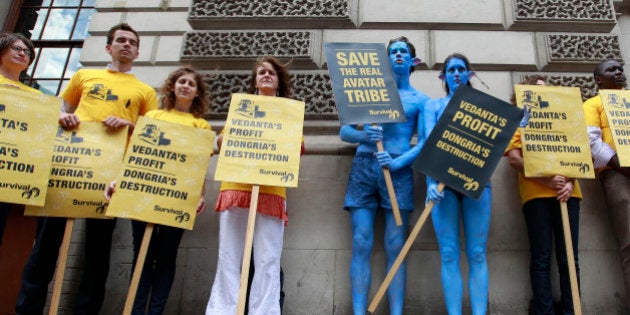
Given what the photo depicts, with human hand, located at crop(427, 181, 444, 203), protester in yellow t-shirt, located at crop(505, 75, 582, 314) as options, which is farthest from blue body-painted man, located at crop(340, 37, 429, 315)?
protester in yellow t-shirt, located at crop(505, 75, 582, 314)

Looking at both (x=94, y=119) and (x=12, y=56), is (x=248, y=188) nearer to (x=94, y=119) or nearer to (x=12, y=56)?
(x=94, y=119)

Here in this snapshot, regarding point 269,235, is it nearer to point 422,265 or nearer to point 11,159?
point 422,265

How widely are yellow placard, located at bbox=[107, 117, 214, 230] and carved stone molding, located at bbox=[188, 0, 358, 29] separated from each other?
2.57 metres

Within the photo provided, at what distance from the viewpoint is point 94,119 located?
4.73 metres

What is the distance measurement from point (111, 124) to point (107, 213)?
888 millimetres

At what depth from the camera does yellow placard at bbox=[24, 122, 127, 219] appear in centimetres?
426

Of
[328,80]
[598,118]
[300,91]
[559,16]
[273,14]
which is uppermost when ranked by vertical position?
[559,16]

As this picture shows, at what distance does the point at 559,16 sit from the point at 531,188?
2.95 metres

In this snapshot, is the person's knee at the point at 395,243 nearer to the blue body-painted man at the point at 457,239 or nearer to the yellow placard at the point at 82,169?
the blue body-painted man at the point at 457,239

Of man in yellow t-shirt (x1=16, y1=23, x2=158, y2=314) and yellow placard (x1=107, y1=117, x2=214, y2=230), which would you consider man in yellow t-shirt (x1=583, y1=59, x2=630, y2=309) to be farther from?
man in yellow t-shirt (x1=16, y1=23, x2=158, y2=314)

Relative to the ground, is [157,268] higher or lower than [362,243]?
lower

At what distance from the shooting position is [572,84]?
611cm

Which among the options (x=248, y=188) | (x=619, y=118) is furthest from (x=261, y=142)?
(x=619, y=118)

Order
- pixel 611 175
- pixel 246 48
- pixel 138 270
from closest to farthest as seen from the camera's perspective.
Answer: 1. pixel 138 270
2. pixel 611 175
3. pixel 246 48
